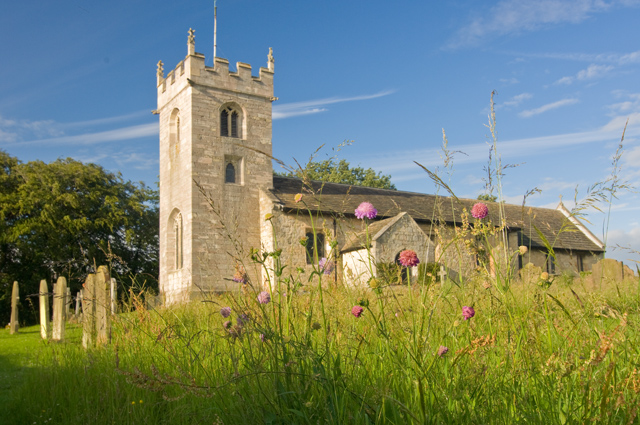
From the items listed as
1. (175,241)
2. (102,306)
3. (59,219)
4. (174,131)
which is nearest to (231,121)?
(174,131)

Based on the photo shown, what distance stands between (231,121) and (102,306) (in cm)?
1865

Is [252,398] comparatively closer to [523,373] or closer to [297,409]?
[297,409]

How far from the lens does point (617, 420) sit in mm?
2189

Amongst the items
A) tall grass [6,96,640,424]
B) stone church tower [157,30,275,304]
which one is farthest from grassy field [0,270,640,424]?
stone church tower [157,30,275,304]

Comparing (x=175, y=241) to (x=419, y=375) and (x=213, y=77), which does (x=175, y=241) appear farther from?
(x=419, y=375)

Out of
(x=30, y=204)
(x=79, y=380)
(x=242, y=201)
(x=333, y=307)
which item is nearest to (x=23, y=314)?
(x=30, y=204)

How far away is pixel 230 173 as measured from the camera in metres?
24.2

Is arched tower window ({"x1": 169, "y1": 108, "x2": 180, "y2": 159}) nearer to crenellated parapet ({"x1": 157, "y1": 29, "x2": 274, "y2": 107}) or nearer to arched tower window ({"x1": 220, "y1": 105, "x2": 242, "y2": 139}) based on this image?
crenellated parapet ({"x1": 157, "y1": 29, "x2": 274, "y2": 107})

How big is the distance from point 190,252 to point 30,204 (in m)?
12.0

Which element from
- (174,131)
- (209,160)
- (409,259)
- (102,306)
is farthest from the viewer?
(174,131)

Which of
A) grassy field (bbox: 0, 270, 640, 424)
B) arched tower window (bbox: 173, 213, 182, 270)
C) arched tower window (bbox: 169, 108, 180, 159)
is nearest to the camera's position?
grassy field (bbox: 0, 270, 640, 424)

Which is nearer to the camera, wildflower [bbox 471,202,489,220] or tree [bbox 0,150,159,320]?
wildflower [bbox 471,202,489,220]

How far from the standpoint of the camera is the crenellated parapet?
23.5 metres

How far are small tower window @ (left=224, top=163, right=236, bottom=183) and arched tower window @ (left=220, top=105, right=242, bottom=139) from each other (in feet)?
4.71
